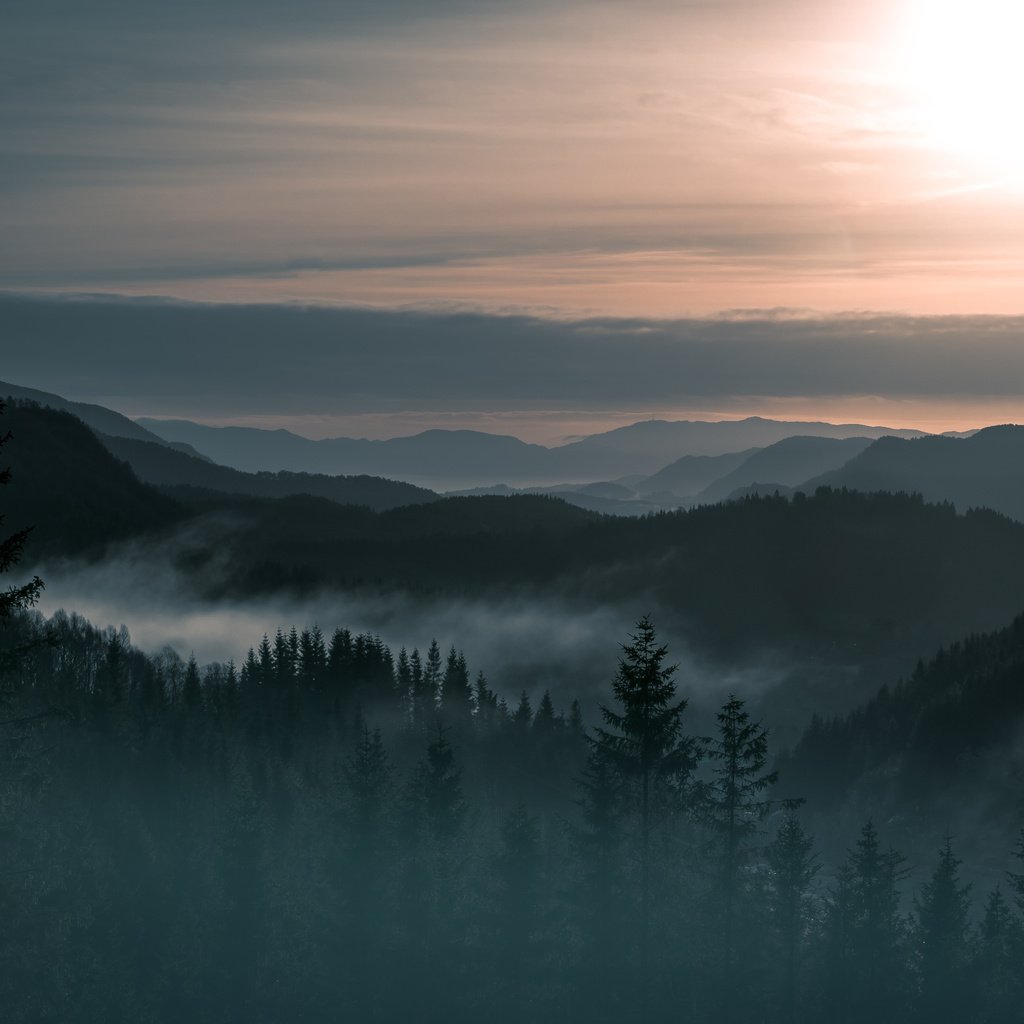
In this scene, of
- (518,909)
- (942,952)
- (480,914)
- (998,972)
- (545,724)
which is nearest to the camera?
(518,909)

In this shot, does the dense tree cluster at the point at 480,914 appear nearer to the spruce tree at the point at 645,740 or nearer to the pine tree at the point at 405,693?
the spruce tree at the point at 645,740

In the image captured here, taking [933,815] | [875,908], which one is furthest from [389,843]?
[933,815]

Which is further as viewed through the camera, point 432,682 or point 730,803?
point 432,682

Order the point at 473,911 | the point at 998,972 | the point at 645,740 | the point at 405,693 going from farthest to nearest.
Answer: the point at 405,693
the point at 473,911
the point at 998,972
the point at 645,740

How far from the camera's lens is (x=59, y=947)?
80.1 m

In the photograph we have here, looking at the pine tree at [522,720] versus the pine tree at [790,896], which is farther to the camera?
the pine tree at [522,720]

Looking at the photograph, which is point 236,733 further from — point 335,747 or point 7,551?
point 7,551

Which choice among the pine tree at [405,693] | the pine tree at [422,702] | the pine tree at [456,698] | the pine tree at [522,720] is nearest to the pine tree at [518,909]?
the pine tree at [522,720]

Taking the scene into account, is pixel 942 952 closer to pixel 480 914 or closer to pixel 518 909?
pixel 518 909

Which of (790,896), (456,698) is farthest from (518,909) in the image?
(456,698)

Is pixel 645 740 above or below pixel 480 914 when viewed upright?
above

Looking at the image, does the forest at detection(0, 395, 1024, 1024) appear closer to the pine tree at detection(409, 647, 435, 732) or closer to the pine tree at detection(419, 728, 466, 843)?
the pine tree at detection(419, 728, 466, 843)


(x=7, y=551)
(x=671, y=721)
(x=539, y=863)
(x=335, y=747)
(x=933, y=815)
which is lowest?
(x=933, y=815)

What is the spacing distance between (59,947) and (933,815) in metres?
142
